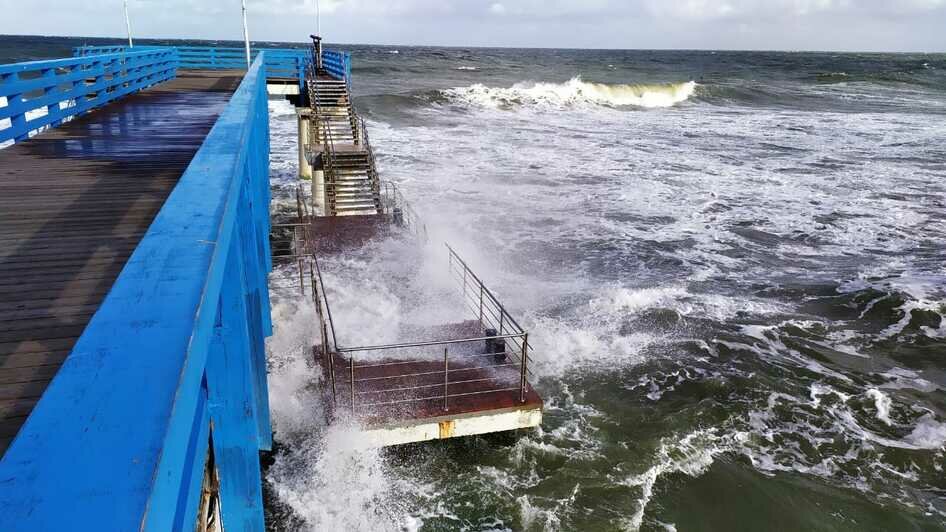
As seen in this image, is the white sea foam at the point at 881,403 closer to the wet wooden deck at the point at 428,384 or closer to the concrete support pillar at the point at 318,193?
the wet wooden deck at the point at 428,384

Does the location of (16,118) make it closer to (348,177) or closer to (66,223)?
(66,223)

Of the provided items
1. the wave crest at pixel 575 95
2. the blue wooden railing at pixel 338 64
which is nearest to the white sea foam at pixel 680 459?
the blue wooden railing at pixel 338 64

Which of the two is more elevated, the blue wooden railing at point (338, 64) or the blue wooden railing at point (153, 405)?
the blue wooden railing at point (338, 64)

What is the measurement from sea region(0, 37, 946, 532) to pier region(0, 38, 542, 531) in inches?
29.7

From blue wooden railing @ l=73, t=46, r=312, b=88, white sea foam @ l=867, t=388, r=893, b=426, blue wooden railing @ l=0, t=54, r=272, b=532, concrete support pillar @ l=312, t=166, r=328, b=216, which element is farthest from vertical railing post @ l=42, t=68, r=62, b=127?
white sea foam @ l=867, t=388, r=893, b=426

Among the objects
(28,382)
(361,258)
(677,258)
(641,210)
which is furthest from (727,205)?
(28,382)

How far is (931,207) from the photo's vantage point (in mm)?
21766

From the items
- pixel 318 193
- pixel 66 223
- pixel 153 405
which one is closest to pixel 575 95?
pixel 318 193

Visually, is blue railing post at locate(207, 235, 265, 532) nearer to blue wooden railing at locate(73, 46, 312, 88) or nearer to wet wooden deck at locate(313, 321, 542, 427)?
wet wooden deck at locate(313, 321, 542, 427)

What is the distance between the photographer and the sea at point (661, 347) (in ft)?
25.1

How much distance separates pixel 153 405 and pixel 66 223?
474 centimetres

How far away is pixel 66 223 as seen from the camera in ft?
18.3

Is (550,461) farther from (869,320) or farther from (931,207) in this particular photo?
(931,207)

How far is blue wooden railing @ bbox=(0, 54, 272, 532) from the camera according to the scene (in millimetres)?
1424
